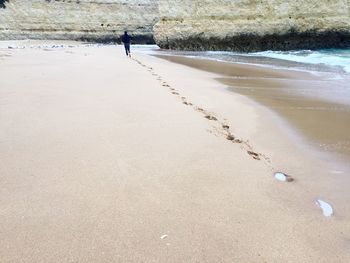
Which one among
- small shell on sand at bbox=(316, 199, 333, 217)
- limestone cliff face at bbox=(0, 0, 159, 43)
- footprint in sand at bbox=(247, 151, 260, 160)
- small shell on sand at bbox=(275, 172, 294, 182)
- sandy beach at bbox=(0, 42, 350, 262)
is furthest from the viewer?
limestone cliff face at bbox=(0, 0, 159, 43)

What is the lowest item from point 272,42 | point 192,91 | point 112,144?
point 272,42

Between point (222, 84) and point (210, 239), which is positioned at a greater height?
point (210, 239)

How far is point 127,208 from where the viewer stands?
2.62 meters

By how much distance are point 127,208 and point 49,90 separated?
4417 mm

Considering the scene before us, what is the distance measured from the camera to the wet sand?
15.1 ft

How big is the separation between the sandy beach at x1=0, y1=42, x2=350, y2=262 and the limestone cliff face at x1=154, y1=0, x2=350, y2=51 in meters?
18.4

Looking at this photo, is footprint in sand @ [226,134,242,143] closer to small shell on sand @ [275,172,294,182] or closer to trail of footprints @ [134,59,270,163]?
trail of footprints @ [134,59,270,163]

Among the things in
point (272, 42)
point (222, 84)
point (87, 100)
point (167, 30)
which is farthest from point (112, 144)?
point (167, 30)

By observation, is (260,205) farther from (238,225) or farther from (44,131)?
(44,131)

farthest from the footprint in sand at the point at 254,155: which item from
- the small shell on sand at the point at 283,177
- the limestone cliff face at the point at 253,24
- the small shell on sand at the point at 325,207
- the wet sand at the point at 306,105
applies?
the limestone cliff face at the point at 253,24

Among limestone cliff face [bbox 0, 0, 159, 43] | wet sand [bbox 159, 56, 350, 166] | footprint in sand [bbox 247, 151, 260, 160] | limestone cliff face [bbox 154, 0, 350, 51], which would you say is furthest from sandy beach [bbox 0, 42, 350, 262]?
limestone cliff face [bbox 0, 0, 159, 43]

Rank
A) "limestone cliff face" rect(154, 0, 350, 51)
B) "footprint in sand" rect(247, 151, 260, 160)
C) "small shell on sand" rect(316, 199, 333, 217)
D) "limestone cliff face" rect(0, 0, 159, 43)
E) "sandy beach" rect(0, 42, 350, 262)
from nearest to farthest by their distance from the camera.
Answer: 1. "sandy beach" rect(0, 42, 350, 262)
2. "small shell on sand" rect(316, 199, 333, 217)
3. "footprint in sand" rect(247, 151, 260, 160)
4. "limestone cliff face" rect(154, 0, 350, 51)
5. "limestone cliff face" rect(0, 0, 159, 43)

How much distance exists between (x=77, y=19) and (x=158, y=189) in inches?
1573

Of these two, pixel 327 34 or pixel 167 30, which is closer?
pixel 327 34
